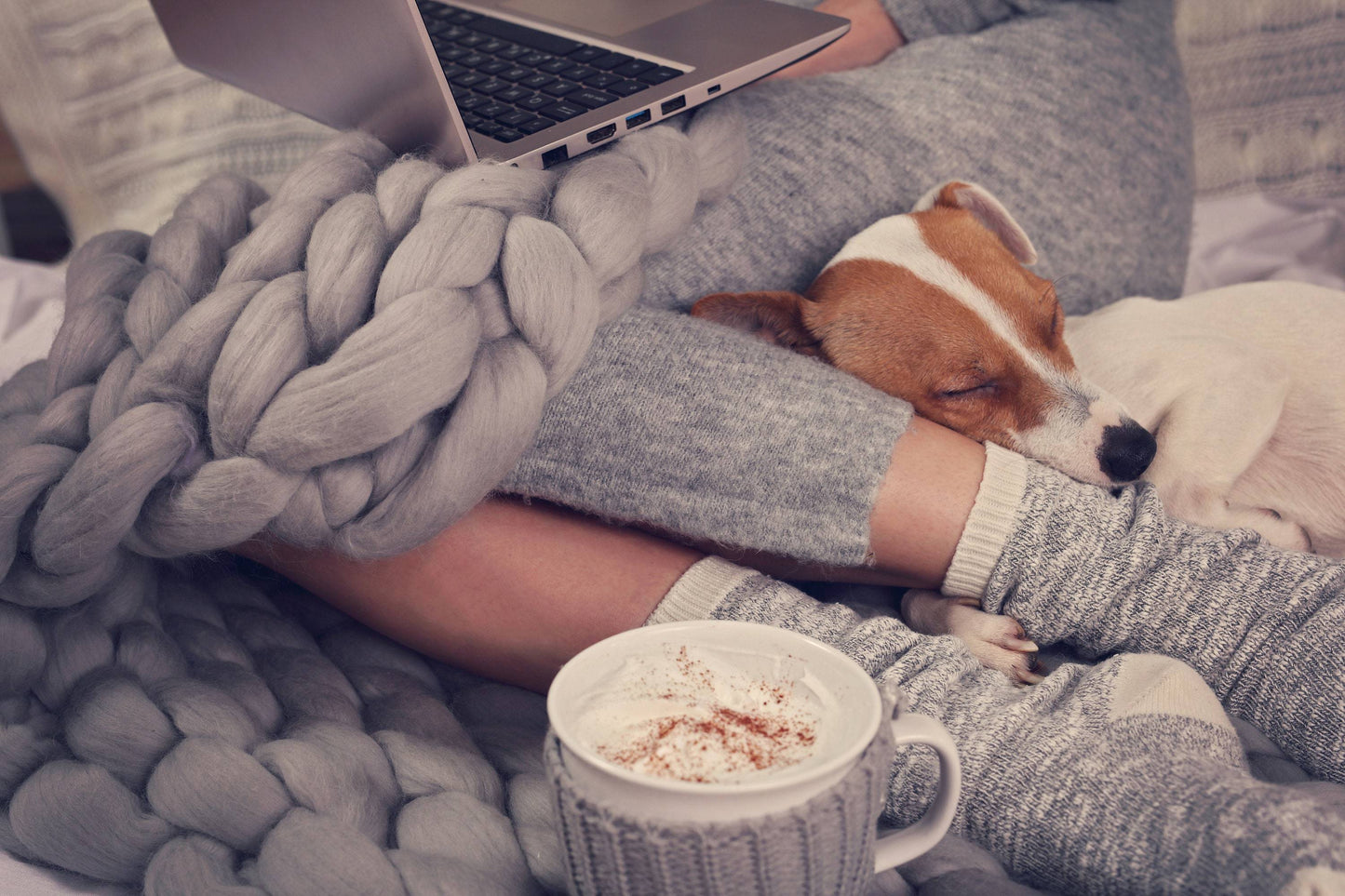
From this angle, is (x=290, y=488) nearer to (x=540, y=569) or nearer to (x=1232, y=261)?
(x=540, y=569)

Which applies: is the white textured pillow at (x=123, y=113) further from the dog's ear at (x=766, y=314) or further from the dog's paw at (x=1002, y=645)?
the dog's paw at (x=1002, y=645)

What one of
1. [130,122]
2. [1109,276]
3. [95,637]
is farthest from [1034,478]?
[130,122]

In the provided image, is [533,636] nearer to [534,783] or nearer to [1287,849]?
[534,783]

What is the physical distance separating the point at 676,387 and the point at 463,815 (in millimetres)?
394

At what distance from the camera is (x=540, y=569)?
2.99ft

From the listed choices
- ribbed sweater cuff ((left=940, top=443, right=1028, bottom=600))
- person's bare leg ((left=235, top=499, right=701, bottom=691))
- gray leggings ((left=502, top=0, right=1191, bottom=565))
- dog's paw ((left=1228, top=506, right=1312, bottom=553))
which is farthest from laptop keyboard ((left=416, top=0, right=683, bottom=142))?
dog's paw ((left=1228, top=506, right=1312, bottom=553))

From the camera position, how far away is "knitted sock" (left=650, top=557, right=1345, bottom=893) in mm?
637

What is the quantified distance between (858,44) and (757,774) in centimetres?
134

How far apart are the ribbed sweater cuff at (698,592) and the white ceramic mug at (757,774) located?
0.23 meters

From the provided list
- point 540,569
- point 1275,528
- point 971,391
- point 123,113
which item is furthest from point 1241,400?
point 123,113

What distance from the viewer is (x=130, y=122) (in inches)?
72.3

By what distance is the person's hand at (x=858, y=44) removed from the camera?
5.22 ft

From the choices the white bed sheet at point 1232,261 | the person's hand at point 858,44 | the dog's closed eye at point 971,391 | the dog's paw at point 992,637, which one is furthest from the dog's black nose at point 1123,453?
the person's hand at point 858,44

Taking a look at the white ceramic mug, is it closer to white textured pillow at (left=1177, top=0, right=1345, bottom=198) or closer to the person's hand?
the person's hand
